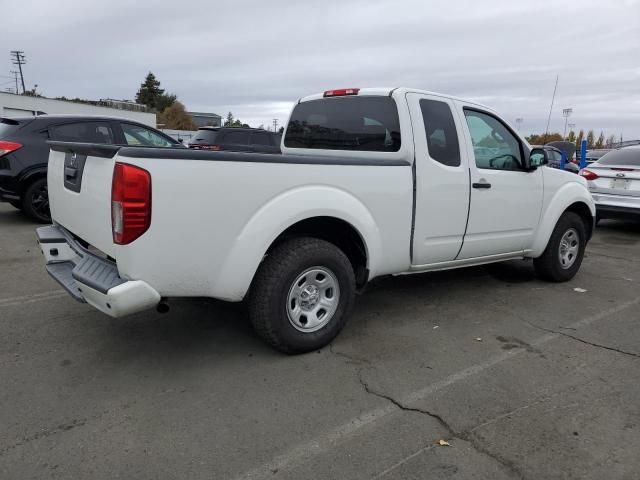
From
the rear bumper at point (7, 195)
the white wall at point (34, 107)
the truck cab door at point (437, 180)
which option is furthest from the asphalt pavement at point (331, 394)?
the white wall at point (34, 107)

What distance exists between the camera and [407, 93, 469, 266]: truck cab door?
156 inches

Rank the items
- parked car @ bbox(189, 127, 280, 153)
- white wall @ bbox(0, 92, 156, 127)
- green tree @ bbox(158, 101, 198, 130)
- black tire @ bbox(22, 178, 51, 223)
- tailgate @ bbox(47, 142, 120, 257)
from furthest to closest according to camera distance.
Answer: green tree @ bbox(158, 101, 198, 130) < white wall @ bbox(0, 92, 156, 127) < parked car @ bbox(189, 127, 280, 153) < black tire @ bbox(22, 178, 51, 223) < tailgate @ bbox(47, 142, 120, 257)

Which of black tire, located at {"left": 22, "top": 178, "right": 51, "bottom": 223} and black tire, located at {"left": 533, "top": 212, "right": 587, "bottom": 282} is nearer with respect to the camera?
black tire, located at {"left": 533, "top": 212, "right": 587, "bottom": 282}

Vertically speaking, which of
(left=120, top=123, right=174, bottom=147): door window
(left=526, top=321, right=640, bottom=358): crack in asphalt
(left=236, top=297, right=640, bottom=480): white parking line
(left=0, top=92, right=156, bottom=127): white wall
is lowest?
(left=526, top=321, right=640, bottom=358): crack in asphalt

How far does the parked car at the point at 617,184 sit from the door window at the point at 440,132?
5.74 m

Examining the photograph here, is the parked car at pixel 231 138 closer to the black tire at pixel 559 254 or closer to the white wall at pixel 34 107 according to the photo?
the black tire at pixel 559 254

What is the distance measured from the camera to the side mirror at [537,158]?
15.7ft

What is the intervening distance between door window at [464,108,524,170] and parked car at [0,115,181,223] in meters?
6.06

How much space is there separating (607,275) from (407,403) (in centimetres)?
430

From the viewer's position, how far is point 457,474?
91.9 inches

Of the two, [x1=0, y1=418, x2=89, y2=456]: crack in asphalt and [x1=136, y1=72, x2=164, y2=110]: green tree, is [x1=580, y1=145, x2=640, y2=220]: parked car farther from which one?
[x1=136, y1=72, x2=164, y2=110]: green tree

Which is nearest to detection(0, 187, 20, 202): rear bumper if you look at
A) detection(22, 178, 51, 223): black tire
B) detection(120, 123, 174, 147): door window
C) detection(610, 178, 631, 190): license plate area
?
detection(22, 178, 51, 223): black tire

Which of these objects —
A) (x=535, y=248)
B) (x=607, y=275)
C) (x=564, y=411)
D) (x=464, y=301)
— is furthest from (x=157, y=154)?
(x=607, y=275)

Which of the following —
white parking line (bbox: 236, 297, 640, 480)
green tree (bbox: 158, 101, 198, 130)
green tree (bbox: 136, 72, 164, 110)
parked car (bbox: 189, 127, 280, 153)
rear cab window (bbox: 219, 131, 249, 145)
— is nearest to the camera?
white parking line (bbox: 236, 297, 640, 480)
